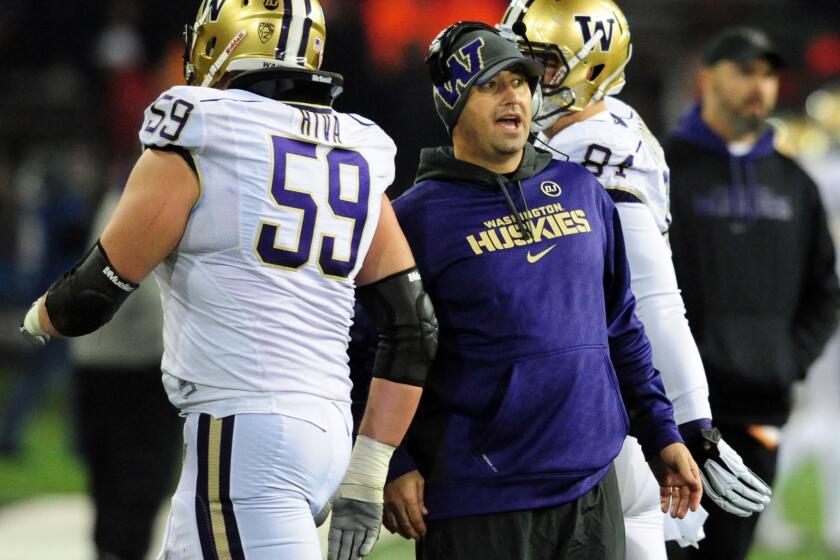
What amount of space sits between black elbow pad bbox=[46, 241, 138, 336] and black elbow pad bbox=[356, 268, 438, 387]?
23.5 inches

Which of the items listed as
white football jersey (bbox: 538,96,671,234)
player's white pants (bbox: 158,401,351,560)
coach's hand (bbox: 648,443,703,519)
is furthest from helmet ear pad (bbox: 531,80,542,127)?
player's white pants (bbox: 158,401,351,560)

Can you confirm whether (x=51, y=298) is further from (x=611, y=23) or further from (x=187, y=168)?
(x=611, y=23)

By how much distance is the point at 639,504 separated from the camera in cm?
384

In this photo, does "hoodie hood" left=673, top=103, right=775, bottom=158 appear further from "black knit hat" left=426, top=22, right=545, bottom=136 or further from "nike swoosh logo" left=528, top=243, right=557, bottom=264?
"nike swoosh logo" left=528, top=243, right=557, bottom=264

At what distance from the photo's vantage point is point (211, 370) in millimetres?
3146

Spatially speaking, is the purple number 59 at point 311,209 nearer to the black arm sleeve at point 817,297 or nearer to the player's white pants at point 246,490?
the player's white pants at point 246,490

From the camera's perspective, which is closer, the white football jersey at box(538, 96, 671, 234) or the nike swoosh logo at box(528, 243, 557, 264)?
the nike swoosh logo at box(528, 243, 557, 264)

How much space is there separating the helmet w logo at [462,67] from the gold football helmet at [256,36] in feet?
1.14

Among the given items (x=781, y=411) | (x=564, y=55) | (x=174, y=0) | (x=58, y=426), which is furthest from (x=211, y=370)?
(x=174, y=0)

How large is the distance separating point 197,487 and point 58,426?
9256mm

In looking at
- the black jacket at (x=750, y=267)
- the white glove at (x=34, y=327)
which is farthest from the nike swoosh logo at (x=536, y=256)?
the black jacket at (x=750, y=267)

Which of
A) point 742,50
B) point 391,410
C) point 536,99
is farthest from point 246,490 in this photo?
point 742,50

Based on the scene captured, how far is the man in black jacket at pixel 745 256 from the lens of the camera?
5.19 metres

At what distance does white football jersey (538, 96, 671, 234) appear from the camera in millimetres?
3836
